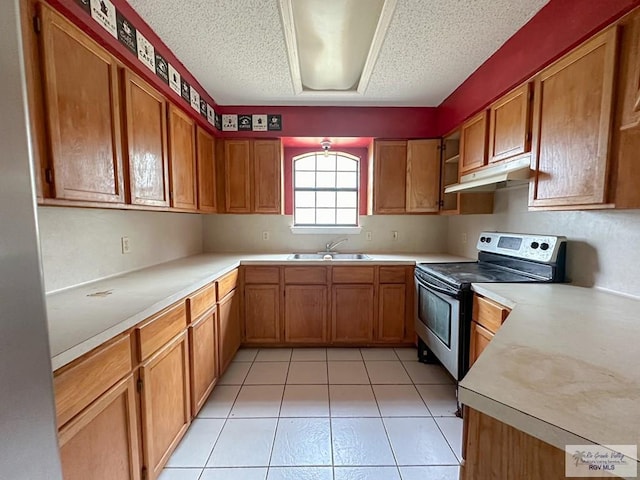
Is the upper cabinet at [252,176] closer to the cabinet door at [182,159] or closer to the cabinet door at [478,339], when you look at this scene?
the cabinet door at [182,159]

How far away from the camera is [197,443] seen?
63.8 inches

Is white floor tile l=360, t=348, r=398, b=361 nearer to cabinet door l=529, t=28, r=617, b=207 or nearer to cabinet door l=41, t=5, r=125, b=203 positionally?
cabinet door l=529, t=28, r=617, b=207

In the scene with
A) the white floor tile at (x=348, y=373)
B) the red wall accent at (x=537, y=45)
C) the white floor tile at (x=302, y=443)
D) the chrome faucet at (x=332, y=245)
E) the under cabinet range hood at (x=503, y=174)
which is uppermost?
the red wall accent at (x=537, y=45)

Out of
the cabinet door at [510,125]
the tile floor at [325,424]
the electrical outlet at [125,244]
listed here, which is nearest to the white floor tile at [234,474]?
the tile floor at [325,424]

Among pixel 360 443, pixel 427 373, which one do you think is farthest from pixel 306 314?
pixel 360 443

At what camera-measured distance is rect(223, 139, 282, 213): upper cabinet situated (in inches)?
116

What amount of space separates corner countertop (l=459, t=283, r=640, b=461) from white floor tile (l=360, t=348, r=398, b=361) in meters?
1.63

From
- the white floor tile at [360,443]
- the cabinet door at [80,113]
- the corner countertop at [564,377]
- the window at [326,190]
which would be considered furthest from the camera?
the window at [326,190]

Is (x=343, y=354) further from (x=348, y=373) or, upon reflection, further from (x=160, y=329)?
(x=160, y=329)

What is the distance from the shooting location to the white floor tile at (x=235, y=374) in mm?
2225

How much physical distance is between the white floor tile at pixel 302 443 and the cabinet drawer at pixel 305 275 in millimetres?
1200

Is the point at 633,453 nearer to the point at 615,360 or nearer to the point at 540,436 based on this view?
the point at 540,436

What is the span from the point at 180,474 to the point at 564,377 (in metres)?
1.74

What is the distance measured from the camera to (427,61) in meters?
2.11
